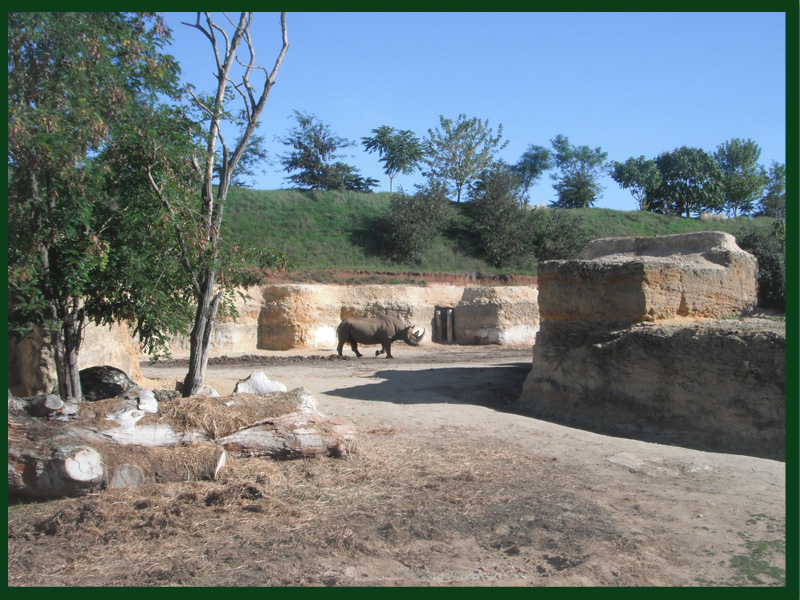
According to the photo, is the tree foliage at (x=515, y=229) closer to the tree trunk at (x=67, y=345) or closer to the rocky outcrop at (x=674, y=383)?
the rocky outcrop at (x=674, y=383)

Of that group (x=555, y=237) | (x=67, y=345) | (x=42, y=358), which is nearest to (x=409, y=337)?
(x=42, y=358)

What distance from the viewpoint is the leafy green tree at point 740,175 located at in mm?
48438

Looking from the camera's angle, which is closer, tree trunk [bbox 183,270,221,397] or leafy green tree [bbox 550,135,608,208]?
tree trunk [bbox 183,270,221,397]

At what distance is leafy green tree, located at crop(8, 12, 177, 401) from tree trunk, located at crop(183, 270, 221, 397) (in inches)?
44.1

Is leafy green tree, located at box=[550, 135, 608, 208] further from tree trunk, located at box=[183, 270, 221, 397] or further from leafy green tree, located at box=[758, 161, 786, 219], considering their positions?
tree trunk, located at box=[183, 270, 221, 397]

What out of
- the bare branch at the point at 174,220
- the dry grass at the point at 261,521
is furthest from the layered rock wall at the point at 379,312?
the dry grass at the point at 261,521

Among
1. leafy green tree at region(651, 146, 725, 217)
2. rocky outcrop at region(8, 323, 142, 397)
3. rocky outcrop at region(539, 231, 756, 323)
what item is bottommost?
rocky outcrop at region(8, 323, 142, 397)

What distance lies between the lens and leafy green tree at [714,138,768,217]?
48438 mm

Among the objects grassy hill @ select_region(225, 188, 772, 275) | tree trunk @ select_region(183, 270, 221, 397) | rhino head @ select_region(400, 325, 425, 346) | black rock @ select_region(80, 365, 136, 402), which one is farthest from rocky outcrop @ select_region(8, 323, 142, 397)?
grassy hill @ select_region(225, 188, 772, 275)

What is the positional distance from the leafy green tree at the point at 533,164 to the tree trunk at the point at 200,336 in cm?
5631

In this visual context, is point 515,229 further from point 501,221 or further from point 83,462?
point 83,462

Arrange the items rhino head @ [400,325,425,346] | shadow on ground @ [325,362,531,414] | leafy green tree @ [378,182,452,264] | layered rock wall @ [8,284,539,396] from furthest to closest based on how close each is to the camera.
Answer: leafy green tree @ [378,182,452,264] < layered rock wall @ [8,284,539,396] < rhino head @ [400,325,425,346] < shadow on ground @ [325,362,531,414]

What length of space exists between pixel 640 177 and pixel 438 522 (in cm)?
4962

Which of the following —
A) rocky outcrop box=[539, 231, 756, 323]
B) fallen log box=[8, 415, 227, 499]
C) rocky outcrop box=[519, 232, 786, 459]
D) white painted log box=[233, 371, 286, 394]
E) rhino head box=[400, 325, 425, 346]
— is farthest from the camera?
rhino head box=[400, 325, 425, 346]
